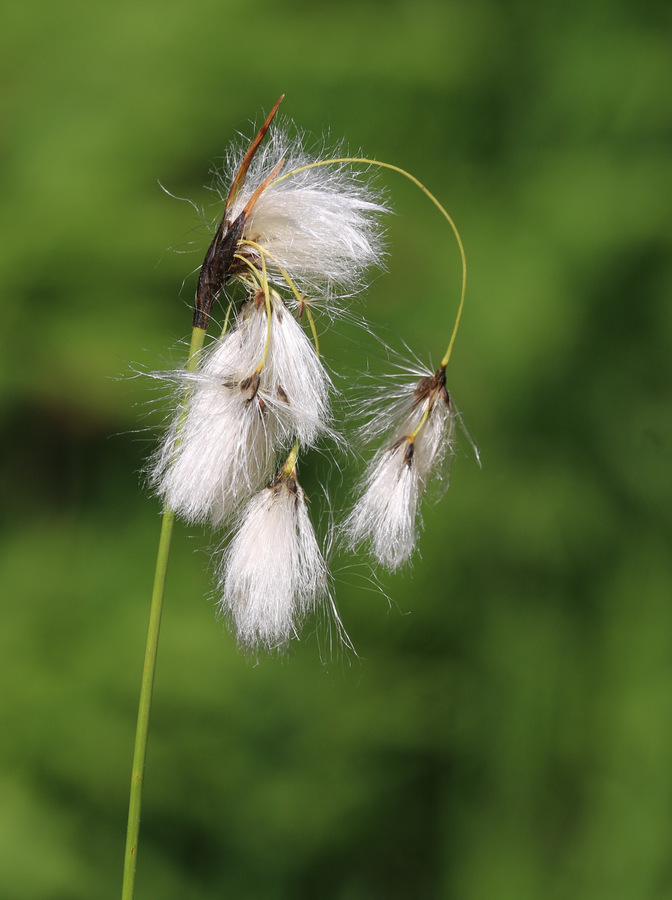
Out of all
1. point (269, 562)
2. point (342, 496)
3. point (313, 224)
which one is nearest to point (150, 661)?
point (269, 562)

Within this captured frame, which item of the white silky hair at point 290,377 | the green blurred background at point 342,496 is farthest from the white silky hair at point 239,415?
the green blurred background at point 342,496

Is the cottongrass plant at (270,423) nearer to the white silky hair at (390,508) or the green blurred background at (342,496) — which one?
the white silky hair at (390,508)

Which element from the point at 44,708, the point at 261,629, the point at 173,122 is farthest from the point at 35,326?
the point at 261,629

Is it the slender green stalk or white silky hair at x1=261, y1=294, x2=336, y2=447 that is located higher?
white silky hair at x1=261, y1=294, x2=336, y2=447

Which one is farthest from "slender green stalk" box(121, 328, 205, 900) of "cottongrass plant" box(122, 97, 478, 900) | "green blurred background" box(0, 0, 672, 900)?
"green blurred background" box(0, 0, 672, 900)

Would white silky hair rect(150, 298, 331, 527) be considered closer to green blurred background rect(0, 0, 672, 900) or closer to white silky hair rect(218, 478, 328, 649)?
white silky hair rect(218, 478, 328, 649)

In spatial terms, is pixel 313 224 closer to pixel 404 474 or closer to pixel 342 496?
pixel 404 474

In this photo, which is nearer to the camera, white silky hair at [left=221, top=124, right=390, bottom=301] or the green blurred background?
white silky hair at [left=221, top=124, right=390, bottom=301]
